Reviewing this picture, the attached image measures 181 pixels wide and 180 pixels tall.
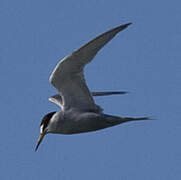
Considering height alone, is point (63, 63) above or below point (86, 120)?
above

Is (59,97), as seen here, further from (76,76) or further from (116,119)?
(116,119)

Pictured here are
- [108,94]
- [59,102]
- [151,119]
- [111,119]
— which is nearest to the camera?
[151,119]

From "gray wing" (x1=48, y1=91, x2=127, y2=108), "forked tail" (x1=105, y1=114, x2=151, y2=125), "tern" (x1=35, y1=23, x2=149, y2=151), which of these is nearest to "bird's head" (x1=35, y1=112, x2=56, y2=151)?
"tern" (x1=35, y1=23, x2=149, y2=151)

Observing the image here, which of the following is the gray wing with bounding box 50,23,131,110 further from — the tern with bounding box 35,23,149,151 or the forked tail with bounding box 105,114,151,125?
the forked tail with bounding box 105,114,151,125

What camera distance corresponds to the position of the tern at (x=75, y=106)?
11.5m

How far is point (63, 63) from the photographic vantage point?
37.6 feet

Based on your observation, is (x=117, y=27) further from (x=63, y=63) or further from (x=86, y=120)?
(x=86, y=120)

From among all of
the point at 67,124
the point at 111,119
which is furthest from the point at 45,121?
the point at 111,119

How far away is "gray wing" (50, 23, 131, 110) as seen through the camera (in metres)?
11.0

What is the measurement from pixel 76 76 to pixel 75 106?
2.22 ft

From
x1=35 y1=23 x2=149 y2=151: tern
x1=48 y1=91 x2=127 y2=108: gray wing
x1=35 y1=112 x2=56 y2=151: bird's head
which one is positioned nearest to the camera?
x1=35 y1=23 x2=149 y2=151: tern

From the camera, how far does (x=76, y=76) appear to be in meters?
11.9

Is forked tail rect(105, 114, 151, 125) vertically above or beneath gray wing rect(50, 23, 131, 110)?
beneath

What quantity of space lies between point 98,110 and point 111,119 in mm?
542
